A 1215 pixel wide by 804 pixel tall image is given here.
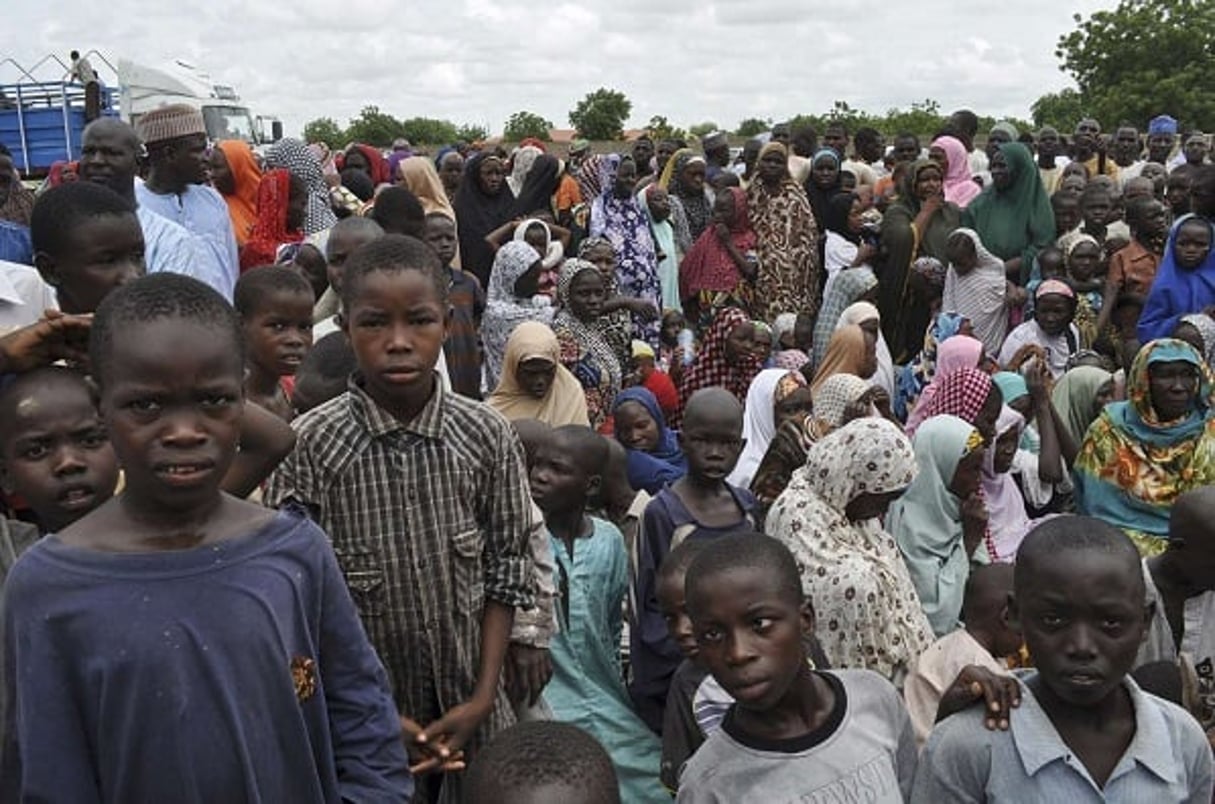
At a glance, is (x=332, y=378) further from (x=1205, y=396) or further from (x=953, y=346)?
(x=953, y=346)

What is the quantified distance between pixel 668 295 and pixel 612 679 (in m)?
5.83

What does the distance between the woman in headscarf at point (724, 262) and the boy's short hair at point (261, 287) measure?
5601 mm

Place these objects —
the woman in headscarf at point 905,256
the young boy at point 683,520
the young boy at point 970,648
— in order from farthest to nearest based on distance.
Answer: the woman in headscarf at point 905,256 < the young boy at point 683,520 < the young boy at point 970,648

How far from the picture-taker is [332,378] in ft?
11.2

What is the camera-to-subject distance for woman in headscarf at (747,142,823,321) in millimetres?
8906

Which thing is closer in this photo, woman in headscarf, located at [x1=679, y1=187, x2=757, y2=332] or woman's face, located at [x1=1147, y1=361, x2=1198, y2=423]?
woman's face, located at [x1=1147, y1=361, x2=1198, y2=423]

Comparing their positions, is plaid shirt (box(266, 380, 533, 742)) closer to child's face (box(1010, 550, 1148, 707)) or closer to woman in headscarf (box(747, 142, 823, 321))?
child's face (box(1010, 550, 1148, 707))

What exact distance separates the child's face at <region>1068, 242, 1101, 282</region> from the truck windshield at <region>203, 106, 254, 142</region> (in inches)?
507

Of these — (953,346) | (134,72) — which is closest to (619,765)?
(953,346)

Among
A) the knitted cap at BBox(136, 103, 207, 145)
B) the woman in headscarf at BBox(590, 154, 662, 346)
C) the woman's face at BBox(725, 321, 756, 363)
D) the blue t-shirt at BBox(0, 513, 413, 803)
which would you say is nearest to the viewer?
the blue t-shirt at BBox(0, 513, 413, 803)

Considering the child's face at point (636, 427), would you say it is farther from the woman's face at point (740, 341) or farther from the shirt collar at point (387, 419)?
the shirt collar at point (387, 419)

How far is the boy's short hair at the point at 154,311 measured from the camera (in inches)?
66.4

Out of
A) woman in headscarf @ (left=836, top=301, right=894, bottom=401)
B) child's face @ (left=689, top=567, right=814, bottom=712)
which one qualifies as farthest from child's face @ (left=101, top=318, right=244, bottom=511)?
woman in headscarf @ (left=836, top=301, right=894, bottom=401)

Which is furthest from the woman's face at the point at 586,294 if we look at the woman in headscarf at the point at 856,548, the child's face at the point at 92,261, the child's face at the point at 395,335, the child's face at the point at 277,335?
the child's face at the point at 395,335
